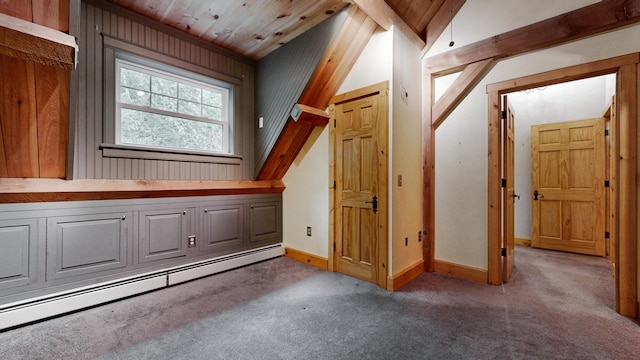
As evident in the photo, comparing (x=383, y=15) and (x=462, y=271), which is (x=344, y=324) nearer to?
(x=462, y=271)

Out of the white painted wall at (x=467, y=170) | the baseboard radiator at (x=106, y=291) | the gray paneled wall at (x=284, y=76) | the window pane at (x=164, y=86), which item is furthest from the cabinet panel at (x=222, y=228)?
the white painted wall at (x=467, y=170)

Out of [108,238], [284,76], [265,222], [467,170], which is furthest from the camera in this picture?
[265,222]

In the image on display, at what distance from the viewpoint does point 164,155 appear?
2.88 m

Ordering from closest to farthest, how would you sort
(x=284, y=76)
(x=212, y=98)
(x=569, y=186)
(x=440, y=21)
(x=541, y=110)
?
(x=440, y=21)
(x=284, y=76)
(x=212, y=98)
(x=569, y=186)
(x=541, y=110)

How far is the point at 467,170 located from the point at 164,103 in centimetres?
350

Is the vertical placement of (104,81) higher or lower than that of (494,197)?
higher

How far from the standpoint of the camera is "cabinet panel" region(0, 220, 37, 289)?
80.2 inches

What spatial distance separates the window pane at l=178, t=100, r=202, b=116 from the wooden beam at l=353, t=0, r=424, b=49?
7.10 ft

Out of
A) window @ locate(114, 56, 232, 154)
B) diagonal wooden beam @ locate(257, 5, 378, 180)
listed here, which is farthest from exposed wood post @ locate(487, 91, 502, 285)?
window @ locate(114, 56, 232, 154)

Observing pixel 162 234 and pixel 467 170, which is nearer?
pixel 162 234

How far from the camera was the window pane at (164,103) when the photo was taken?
2896 millimetres

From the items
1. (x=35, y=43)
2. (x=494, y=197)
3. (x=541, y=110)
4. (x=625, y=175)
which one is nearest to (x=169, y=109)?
(x=35, y=43)

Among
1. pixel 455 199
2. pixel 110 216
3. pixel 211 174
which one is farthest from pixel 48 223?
pixel 455 199

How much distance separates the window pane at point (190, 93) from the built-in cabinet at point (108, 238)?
123cm
